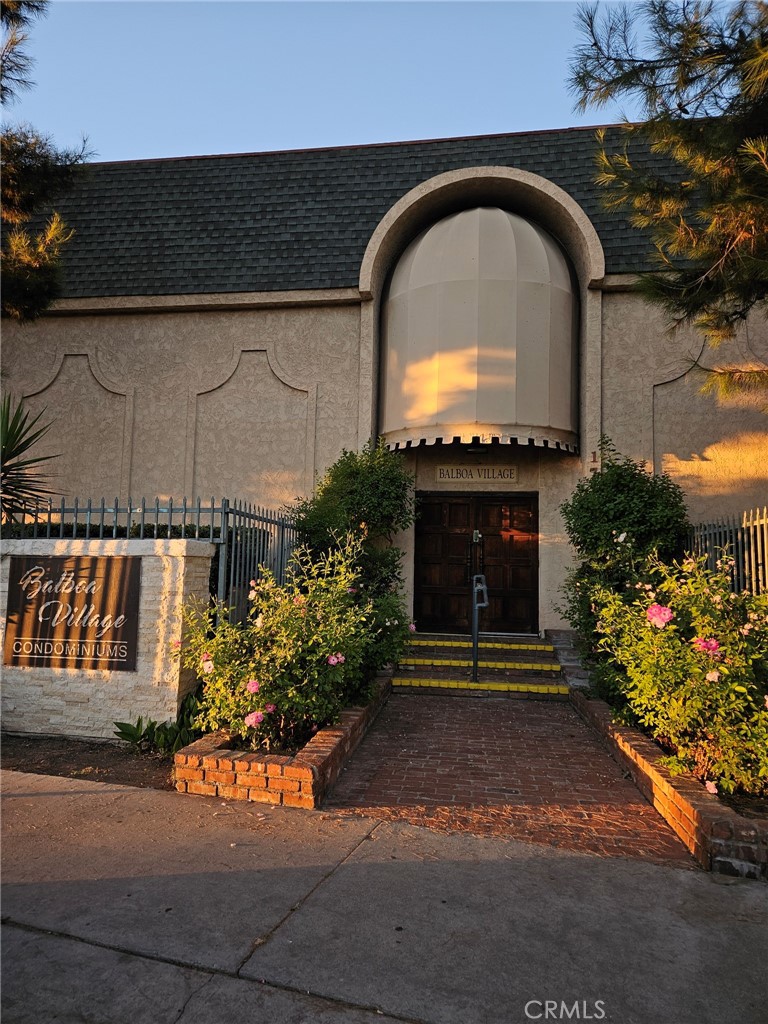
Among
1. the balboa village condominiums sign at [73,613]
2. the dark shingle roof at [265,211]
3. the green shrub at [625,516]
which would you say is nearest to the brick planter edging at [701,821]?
the green shrub at [625,516]

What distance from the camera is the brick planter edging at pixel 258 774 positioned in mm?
4414

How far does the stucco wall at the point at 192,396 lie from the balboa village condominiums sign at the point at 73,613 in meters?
5.40

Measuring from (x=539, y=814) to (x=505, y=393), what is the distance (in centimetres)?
715

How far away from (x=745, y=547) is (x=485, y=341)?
5.08 m

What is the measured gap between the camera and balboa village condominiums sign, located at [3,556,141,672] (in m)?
5.96

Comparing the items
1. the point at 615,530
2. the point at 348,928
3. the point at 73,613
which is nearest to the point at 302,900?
the point at 348,928

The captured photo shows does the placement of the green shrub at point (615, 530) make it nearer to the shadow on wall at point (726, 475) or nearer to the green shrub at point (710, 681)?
the shadow on wall at point (726, 475)

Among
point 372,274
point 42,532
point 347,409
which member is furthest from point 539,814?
point 372,274

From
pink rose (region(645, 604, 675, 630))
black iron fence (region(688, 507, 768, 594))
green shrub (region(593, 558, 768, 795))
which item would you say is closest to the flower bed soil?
green shrub (region(593, 558, 768, 795))

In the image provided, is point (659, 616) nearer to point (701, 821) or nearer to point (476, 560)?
point (701, 821)

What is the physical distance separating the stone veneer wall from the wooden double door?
5.80 m

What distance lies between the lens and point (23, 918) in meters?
2.96

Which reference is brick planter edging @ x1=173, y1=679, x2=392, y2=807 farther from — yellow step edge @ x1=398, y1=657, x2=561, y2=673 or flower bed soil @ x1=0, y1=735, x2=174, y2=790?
yellow step edge @ x1=398, y1=657, x2=561, y2=673

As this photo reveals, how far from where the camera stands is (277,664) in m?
5.05
